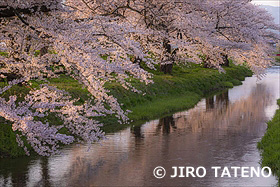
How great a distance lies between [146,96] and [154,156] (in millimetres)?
11979

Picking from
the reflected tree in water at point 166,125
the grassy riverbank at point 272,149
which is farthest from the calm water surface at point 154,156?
the grassy riverbank at point 272,149

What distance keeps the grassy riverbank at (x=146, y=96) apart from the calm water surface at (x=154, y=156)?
846 mm

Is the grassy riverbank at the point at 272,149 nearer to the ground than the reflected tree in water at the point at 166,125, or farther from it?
nearer to the ground

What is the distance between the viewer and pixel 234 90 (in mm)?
41812

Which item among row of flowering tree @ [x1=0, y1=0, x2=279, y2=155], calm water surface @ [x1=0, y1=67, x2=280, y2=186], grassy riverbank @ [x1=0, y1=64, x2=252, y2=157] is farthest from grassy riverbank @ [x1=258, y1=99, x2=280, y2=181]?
row of flowering tree @ [x1=0, y1=0, x2=279, y2=155]

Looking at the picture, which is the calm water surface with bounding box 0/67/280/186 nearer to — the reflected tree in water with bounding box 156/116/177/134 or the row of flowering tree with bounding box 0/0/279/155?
the reflected tree in water with bounding box 156/116/177/134

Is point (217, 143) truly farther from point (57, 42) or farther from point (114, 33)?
point (57, 42)

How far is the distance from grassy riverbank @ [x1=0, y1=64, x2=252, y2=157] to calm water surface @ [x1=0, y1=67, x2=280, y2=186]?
846mm

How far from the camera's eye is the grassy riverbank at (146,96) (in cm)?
1565

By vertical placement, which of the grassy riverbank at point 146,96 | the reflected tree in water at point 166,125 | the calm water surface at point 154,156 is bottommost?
the calm water surface at point 154,156

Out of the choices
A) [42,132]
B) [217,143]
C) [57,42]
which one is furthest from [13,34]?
[217,143]

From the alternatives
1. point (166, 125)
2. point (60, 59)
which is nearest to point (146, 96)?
point (166, 125)

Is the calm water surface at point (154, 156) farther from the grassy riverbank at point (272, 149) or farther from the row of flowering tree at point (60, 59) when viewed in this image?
the row of flowering tree at point (60, 59)

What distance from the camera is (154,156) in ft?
51.2
